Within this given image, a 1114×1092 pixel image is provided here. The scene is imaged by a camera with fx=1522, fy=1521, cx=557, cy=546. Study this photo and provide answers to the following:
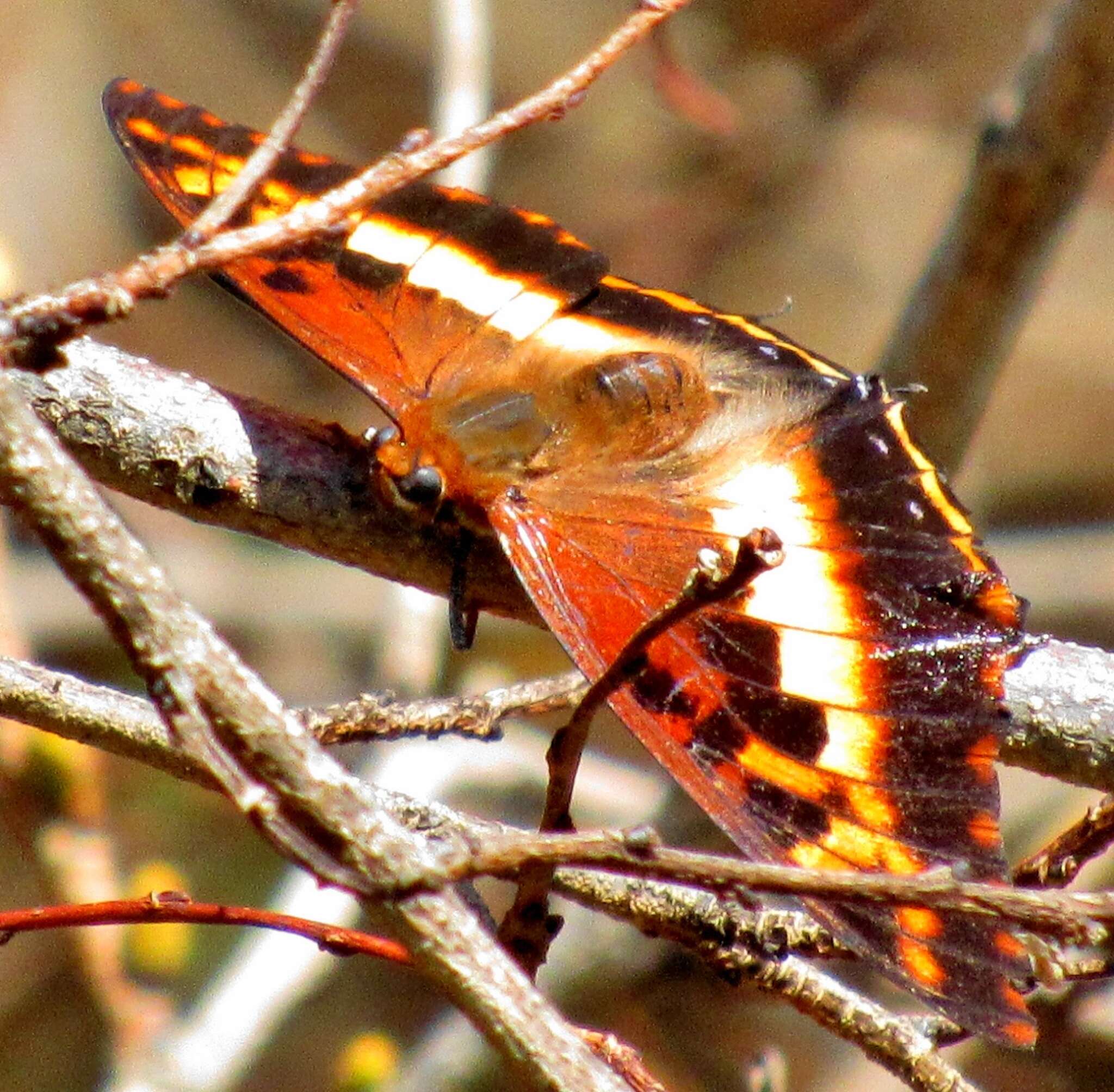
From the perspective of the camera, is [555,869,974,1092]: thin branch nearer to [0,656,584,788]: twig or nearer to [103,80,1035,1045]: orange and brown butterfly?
[103,80,1035,1045]: orange and brown butterfly

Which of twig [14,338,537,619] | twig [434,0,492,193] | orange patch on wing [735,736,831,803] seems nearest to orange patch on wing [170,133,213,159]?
twig [14,338,537,619]

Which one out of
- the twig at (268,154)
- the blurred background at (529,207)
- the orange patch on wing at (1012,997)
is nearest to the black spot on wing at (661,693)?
the orange patch on wing at (1012,997)

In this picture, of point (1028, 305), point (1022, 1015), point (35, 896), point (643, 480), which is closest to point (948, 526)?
point (643, 480)

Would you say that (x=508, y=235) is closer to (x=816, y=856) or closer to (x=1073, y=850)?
(x=816, y=856)

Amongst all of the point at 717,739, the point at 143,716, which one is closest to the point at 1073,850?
the point at 717,739

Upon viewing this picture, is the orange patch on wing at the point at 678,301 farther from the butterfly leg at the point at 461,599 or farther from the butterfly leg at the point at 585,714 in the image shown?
the butterfly leg at the point at 585,714

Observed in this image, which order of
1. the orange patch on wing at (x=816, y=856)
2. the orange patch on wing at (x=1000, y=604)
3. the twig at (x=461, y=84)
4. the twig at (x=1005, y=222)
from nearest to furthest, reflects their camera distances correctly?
the orange patch on wing at (x=816, y=856) → the orange patch on wing at (x=1000, y=604) → the twig at (x=1005, y=222) → the twig at (x=461, y=84)
